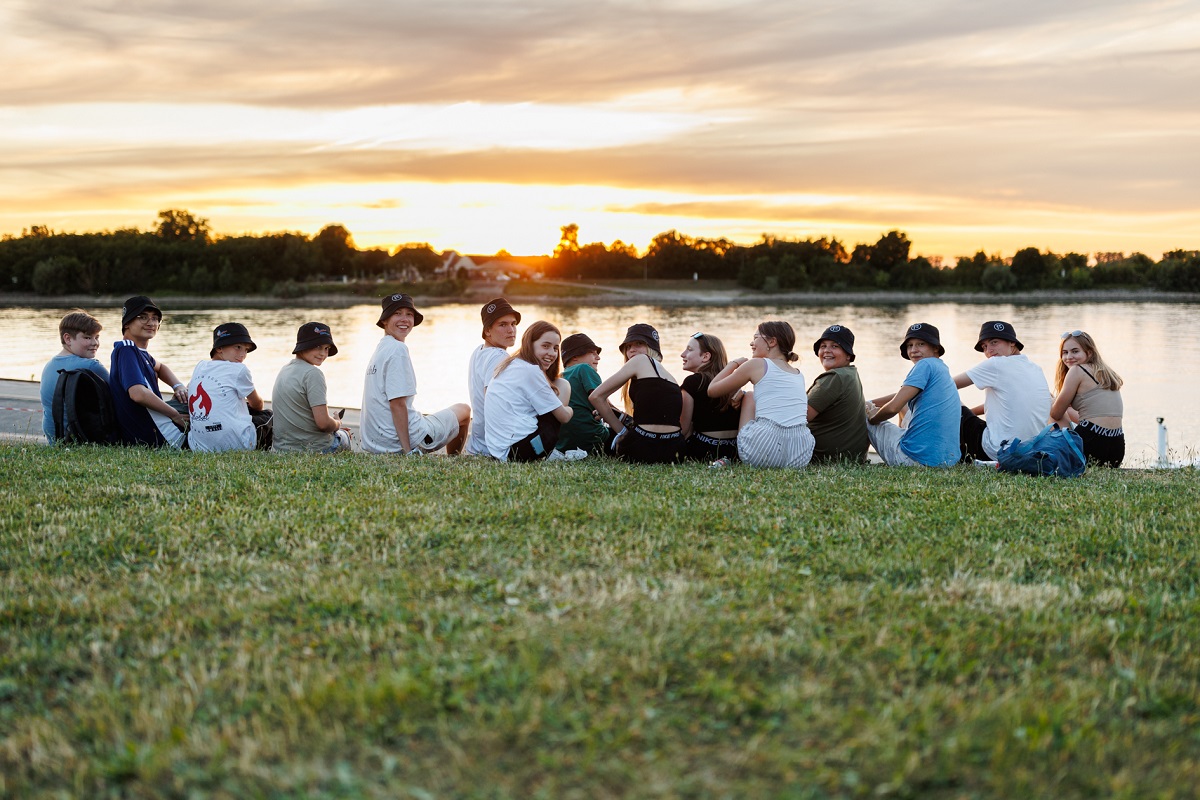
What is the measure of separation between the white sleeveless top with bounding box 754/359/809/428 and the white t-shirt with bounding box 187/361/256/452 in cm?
465

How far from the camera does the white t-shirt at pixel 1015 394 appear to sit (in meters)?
9.69

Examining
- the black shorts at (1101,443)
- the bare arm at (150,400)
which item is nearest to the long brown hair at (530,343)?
the bare arm at (150,400)

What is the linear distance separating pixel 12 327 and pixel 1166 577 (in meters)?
70.4

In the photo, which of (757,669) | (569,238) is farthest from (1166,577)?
(569,238)

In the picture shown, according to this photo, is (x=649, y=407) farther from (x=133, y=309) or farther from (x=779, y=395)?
(x=133, y=309)

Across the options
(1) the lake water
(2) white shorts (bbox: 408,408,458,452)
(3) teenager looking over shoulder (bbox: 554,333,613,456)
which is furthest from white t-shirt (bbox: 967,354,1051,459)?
(2) white shorts (bbox: 408,408,458,452)

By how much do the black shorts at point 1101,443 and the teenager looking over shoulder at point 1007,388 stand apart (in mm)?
392

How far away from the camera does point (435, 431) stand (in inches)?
390

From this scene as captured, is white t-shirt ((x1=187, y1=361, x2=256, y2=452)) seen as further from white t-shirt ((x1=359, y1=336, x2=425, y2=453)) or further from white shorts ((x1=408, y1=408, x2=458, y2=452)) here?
white shorts ((x1=408, y1=408, x2=458, y2=452))

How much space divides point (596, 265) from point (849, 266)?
33.6 meters

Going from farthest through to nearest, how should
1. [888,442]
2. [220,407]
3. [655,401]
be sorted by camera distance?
[888,442] < [220,407] < [655,401]

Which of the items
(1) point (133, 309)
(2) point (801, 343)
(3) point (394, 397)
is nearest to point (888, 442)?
(3) point (394, 397)

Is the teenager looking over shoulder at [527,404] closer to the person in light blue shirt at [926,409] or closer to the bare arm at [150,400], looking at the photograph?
the person in light blue shirt at [926,409]

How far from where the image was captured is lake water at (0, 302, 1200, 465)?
110 feet
